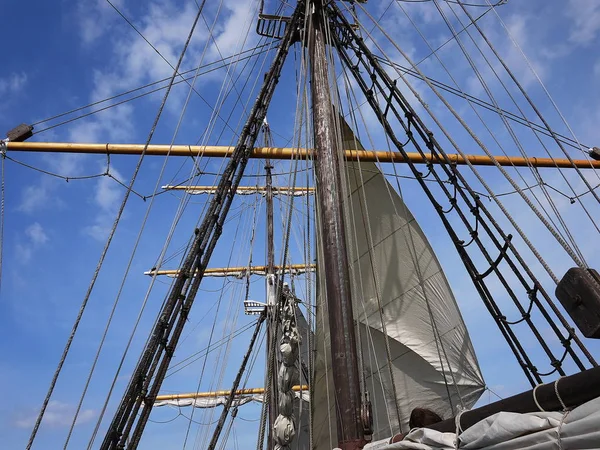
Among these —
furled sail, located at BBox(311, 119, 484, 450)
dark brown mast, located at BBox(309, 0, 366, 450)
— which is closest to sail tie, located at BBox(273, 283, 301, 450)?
furled sail, located at BBox(311, 119, 484, 450)

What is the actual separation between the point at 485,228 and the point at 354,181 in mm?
2486

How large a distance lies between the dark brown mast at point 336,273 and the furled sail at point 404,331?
1473 mm

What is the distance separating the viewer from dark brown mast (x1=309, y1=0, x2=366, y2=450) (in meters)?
3.82

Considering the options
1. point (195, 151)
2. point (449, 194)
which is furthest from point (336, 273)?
point (195, 151)

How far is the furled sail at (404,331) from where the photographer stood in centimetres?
669

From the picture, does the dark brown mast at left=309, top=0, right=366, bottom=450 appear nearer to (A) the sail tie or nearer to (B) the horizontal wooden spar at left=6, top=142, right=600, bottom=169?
(B) the horizontal wooden spar at left=6, top=142, right=600, bottom=169

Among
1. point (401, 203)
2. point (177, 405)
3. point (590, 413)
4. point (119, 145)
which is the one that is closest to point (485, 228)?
point (401, 203)

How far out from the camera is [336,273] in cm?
437

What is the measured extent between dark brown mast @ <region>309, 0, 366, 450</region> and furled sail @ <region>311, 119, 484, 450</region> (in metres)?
1.47

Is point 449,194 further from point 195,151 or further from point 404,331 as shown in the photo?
point 195,151

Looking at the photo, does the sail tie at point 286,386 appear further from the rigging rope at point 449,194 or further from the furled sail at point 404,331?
the rigging rope at point 449,194

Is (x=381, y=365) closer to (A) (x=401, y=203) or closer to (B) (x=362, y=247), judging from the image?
(B) (x=362, y=247)

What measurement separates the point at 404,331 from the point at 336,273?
3044 millimetres

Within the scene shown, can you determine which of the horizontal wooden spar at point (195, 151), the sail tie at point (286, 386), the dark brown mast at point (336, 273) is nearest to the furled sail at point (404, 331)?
the sail tie at point (286, 386)
